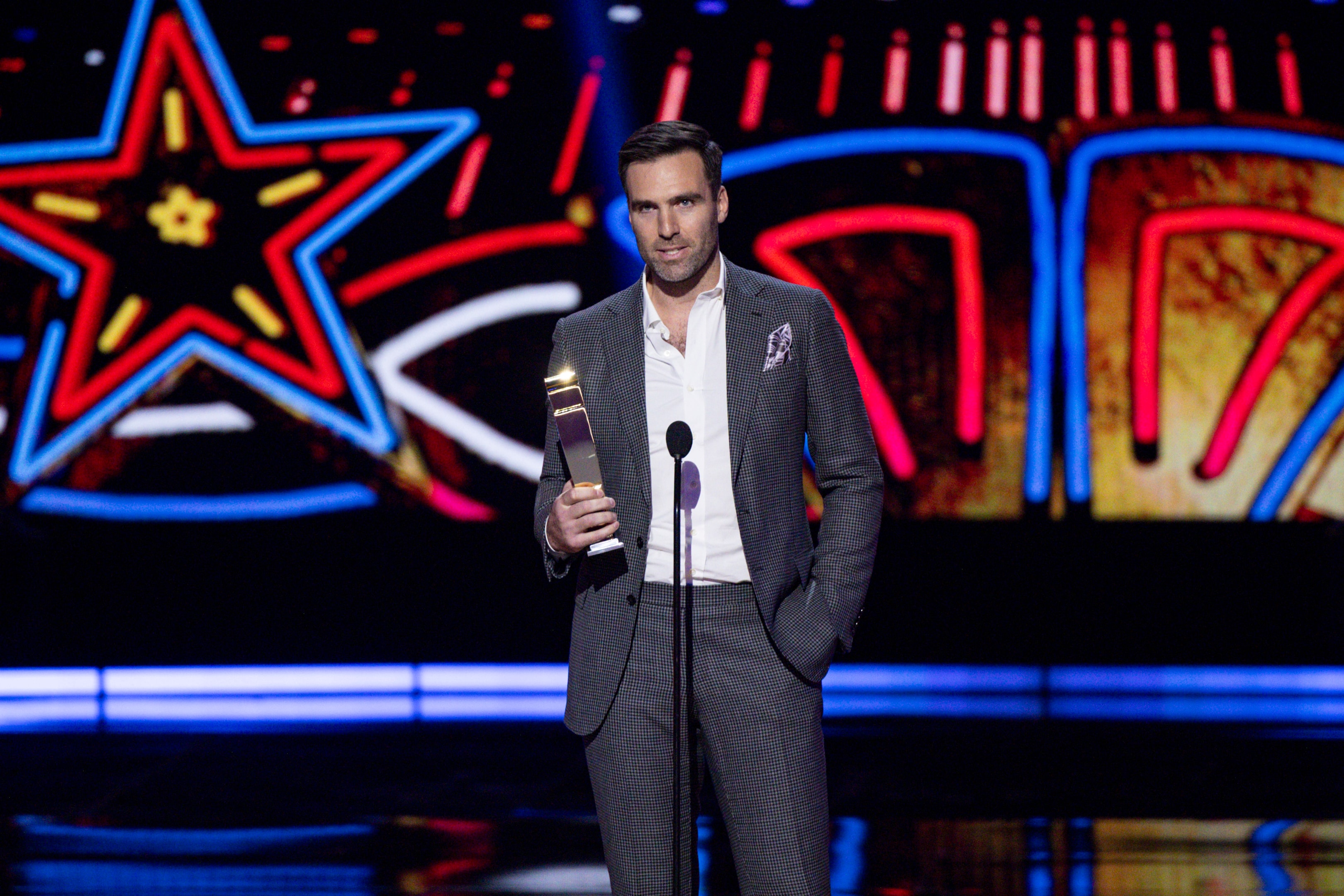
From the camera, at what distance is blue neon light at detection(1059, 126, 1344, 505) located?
17.6ft

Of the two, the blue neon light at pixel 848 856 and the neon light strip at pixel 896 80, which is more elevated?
the neon light strip at pixel 896 80

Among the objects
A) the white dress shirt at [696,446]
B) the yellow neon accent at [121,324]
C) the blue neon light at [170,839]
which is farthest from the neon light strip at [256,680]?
the white dress shirt at [696,446]

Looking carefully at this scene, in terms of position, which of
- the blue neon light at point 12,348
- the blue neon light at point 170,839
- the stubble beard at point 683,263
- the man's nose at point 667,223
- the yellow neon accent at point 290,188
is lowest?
the blue neon light at point 170,839

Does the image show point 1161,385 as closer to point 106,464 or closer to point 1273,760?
point 1273,760

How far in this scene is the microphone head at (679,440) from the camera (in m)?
1.69

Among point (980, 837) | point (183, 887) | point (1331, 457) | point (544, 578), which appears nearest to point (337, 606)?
point (544, 578)

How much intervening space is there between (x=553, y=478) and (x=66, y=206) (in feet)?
15.2

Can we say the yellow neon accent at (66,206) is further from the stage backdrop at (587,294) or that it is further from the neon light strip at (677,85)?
the neon light strip at (677,85)

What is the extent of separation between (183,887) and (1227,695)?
4.16 metres

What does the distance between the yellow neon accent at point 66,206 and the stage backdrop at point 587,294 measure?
1 centimetres

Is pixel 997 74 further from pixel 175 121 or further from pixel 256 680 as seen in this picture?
pixel 256 680

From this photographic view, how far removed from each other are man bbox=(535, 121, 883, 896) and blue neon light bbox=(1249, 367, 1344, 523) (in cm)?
404

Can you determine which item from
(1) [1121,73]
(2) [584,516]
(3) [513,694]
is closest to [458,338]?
(3) [513,694]

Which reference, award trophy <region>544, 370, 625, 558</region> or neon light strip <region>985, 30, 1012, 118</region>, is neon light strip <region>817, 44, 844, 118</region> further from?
award trophy <region>544, 370, 625, 558</region>
